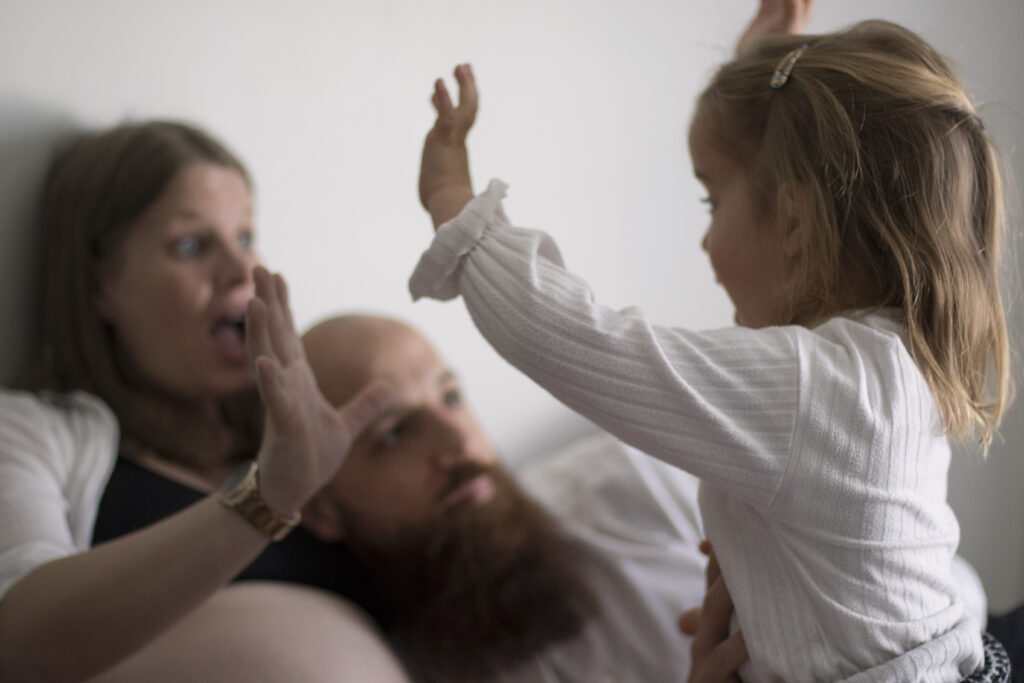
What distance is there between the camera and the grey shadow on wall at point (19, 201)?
3.77ft

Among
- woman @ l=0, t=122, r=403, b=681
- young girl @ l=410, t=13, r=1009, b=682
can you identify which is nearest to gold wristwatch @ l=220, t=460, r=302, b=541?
woman @ l=0, t=122, r=403, b=681

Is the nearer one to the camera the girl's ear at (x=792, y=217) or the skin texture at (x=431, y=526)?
the girl's ear at (x=792, y=217)

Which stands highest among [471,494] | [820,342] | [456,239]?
[456,239]

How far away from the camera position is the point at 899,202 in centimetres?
75

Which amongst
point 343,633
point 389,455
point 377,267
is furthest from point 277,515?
point 377,267

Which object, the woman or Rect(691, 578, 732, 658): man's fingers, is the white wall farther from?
Rect(691, 578, 732, 658): man's fingers

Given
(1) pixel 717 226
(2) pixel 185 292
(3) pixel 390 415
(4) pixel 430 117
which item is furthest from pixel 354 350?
(1) pixel 717 226

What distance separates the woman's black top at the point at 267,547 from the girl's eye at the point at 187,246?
28 centimetres

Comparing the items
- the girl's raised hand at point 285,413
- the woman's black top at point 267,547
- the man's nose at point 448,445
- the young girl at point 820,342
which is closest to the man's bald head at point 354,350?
the man's nose at point 448,445

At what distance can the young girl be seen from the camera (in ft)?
2.21

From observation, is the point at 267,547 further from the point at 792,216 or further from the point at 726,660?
the point at 792,216

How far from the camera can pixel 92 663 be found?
0.78 m

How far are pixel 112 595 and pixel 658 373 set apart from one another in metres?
0.52

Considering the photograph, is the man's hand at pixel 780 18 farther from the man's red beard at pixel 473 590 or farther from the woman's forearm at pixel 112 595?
the woman's forearm at pixel 112 595
